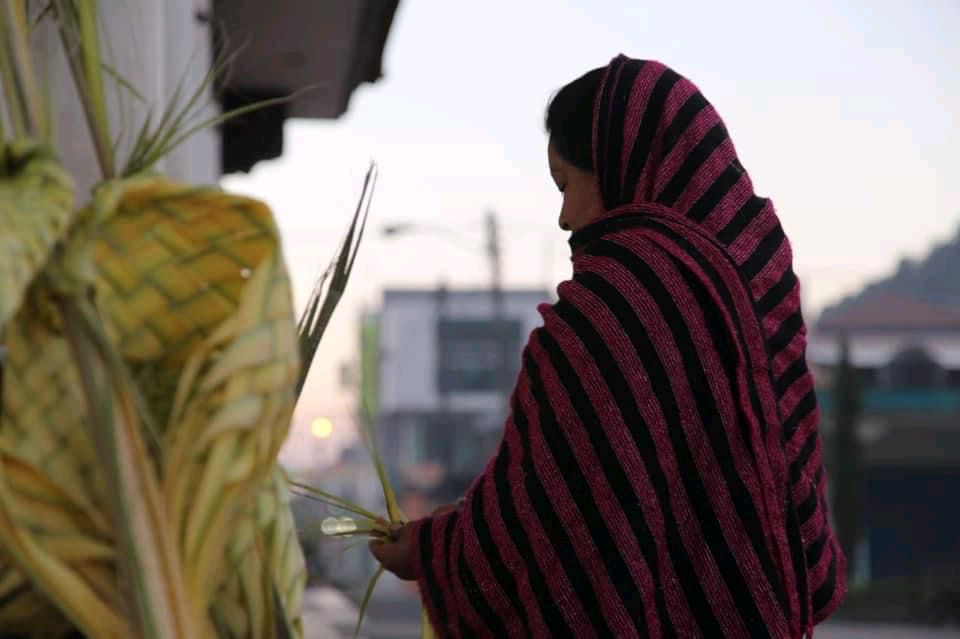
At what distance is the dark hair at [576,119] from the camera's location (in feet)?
6.71

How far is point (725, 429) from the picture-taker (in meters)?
1.78

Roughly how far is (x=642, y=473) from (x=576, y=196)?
1.50 feet

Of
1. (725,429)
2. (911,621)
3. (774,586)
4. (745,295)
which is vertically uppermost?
(745,295)

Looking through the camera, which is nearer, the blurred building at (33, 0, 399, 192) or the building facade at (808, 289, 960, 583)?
the blurred building at (33, 0, 399, 192)

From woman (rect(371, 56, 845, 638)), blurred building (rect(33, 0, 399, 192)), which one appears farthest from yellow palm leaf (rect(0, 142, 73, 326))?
woman (rect(371, 56, 845, 638))

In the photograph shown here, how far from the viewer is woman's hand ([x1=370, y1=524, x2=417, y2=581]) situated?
5.99 ft

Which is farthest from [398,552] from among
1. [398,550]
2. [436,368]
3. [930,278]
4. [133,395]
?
[930,278]

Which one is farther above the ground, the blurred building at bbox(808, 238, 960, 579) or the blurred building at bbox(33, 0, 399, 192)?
the blurred building at bbox(33, 0, 399, 192)

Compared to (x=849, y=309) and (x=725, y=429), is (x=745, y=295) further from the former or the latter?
(x=849, y=309)

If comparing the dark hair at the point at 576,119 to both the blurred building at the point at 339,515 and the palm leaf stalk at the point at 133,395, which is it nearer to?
the blurred building at the point at 339,515

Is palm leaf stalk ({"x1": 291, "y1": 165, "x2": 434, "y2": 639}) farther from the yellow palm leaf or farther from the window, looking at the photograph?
the window

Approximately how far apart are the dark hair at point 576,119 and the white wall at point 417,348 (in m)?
56.2

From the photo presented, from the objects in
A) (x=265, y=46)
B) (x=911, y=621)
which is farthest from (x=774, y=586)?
(x=911, y=621)

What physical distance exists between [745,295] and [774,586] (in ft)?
1.13
